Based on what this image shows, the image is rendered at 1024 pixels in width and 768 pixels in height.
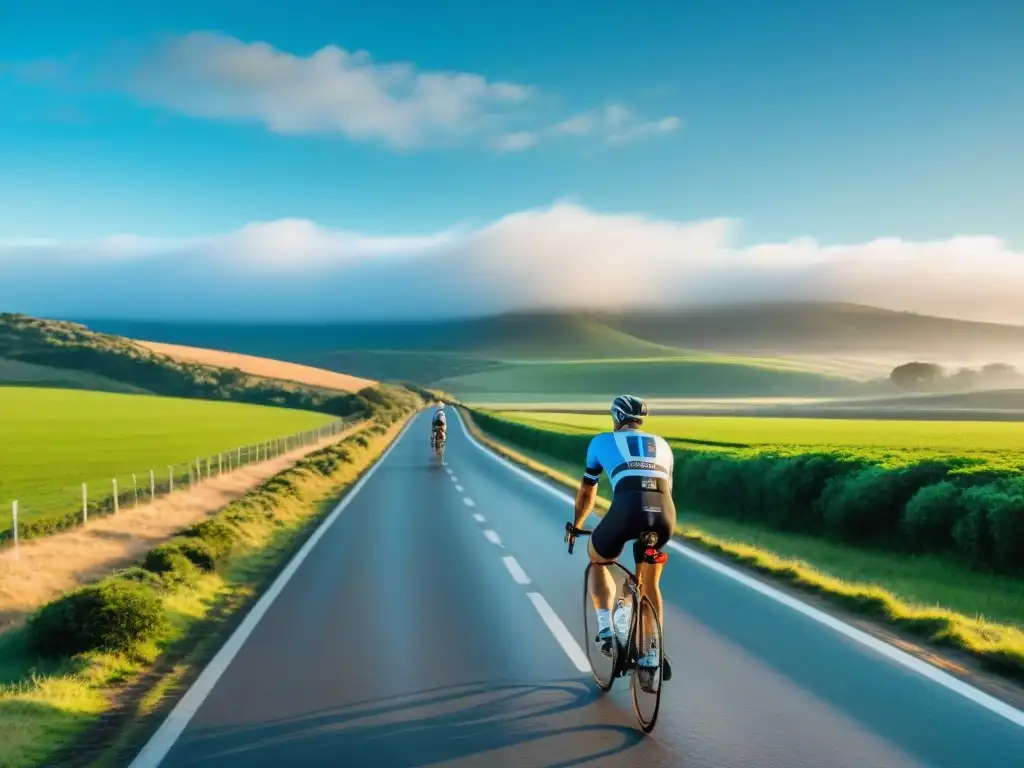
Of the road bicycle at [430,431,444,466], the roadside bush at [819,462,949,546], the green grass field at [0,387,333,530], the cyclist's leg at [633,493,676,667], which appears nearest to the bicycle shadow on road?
the cyclist's leg at [633,493,676,667]

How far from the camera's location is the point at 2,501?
24.1m

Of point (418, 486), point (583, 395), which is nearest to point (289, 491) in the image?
point (418, 486)

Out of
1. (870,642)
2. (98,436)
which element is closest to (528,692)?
(870,642)

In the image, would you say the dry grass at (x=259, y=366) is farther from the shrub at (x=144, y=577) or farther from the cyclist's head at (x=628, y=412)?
the cyclist's head at (x=628, y=412)

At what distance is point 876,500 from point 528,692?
10.2 m

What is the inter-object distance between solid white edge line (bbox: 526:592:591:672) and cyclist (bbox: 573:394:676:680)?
1.08 m

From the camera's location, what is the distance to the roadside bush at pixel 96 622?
782 cm

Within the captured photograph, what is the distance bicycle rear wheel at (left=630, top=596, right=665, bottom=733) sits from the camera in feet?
19.3

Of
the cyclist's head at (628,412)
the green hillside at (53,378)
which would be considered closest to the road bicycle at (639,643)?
the cyclist's head at (628,412)

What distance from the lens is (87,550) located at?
15.4 meters

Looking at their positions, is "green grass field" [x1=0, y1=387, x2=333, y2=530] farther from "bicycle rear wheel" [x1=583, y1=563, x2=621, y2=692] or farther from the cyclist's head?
the cyclist's head

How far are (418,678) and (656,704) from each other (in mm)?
2054

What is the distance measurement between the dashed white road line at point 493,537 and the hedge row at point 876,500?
231 inches

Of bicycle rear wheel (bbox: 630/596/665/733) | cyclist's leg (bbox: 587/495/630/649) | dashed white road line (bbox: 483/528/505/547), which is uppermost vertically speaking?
cyclist's leg (bbox: 587/495/630/649)
